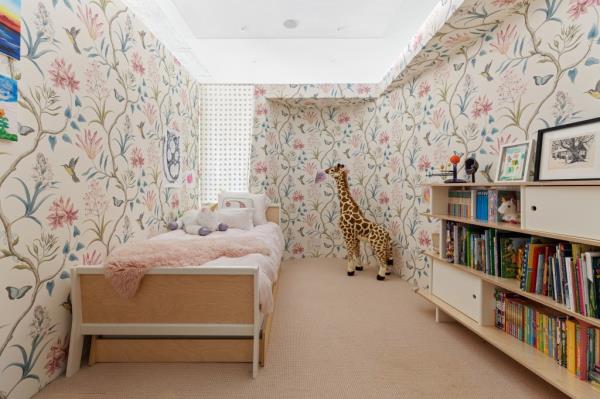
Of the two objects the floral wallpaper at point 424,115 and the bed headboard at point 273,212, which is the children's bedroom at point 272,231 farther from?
the bed headboard at point 273,212

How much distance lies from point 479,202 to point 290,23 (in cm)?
243

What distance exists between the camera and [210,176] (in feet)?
13.6

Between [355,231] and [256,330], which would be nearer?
[256,330]

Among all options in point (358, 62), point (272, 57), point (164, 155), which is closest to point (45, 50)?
point (164, 155)

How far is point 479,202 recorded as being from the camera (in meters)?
1.95

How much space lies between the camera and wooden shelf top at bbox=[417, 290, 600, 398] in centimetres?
126

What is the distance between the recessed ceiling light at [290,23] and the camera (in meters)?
3.03

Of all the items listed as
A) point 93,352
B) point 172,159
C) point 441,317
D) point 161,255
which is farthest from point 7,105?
point 441,317

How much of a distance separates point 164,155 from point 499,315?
290 centimetres

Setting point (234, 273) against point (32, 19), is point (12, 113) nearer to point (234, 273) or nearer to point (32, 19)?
point (32, 19)

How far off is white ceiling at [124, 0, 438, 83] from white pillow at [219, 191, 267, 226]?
162 cm

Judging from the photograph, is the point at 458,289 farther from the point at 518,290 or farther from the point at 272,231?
the point at 272,231

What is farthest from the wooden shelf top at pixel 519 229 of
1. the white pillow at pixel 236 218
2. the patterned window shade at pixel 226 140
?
the patterned window shade at pixel 226 140

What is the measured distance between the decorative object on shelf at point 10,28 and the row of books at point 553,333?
2.71m
